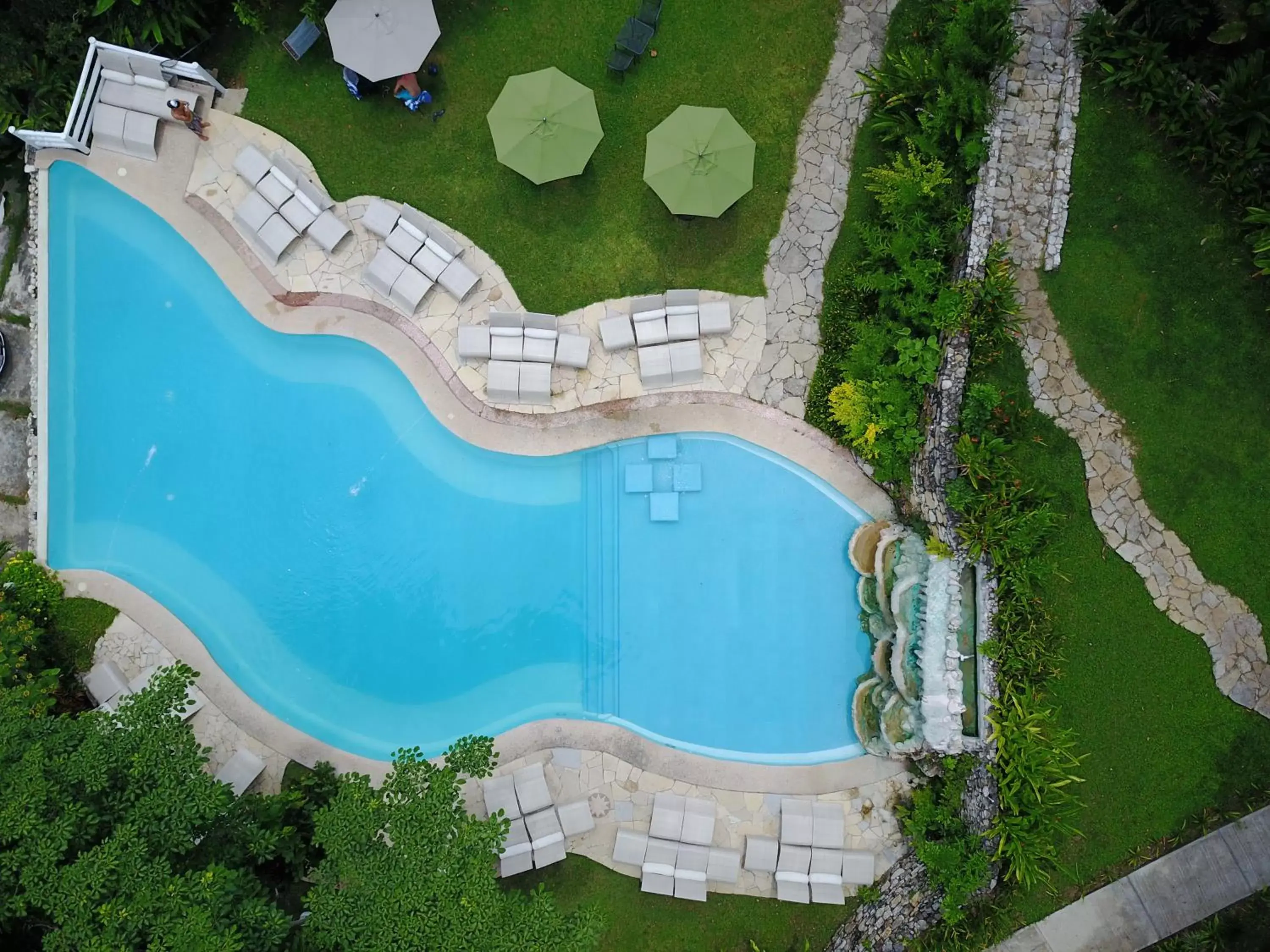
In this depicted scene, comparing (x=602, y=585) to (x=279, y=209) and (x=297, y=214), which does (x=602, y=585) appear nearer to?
(x=297, y=214)

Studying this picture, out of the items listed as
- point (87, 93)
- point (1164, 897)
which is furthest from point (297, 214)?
point (1164, 897)

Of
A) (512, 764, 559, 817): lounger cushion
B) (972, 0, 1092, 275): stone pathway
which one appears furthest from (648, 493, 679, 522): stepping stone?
(972, 0, 1092, 275): stone pathway

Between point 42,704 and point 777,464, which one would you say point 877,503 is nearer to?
point 777,464

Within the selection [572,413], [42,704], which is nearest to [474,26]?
[572,413]

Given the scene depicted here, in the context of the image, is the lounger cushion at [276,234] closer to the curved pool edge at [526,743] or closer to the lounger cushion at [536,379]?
the lounger cushion at [536,379]

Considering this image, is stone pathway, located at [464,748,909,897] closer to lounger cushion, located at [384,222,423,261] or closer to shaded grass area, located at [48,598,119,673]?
shaded grass area, located at [48,598,119,673]

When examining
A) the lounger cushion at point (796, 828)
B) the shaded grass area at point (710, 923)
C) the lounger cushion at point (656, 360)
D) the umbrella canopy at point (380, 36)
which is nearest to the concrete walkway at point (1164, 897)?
the shaded grass area at point (710, 923)
